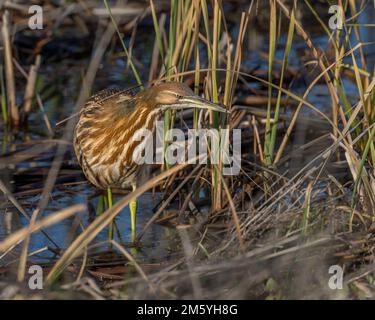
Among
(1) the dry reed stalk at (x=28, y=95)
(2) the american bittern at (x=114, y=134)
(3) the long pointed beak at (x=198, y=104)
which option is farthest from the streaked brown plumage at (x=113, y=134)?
(1) the dry reed stalk at (x=28, y=95)

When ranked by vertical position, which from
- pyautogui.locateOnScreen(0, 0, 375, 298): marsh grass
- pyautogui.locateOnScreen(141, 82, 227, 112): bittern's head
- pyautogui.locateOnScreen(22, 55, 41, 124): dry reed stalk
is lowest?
pyautogui.locateOnScreen(0, 0, 375, 298): marsh grass

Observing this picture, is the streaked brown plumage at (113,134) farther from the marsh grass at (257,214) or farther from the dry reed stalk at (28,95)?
the dry reed stalk at (28,95)

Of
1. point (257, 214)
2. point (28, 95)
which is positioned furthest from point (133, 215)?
point (28, 95)

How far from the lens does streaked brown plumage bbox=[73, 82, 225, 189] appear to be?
413 centimetres

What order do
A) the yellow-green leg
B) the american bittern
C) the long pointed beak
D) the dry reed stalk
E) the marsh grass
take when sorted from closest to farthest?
the marsh grass < the long pointed beak < the american bittern < the yellow-green leg < the dry reed stalk

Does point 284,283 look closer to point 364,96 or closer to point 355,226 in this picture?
point 355,226

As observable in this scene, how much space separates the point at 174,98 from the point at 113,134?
1.53 feet

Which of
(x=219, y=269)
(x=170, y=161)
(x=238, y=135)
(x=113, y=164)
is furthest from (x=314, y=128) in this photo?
(x=219, y=269)

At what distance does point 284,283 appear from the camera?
3.30 m

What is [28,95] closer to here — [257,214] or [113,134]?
Answer: [113,134]

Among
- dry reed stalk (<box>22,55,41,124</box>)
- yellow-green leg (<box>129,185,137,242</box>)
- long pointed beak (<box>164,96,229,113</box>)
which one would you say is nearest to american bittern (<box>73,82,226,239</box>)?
yellow-green leg (<box>129,185,137,242</box>)

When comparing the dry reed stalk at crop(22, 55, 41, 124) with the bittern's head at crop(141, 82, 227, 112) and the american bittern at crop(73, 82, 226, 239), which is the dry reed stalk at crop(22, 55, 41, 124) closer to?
the american bittern at crop(73, 82, 226, 239)

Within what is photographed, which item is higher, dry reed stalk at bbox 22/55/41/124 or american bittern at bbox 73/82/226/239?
dry reed stalk at bbox 22/55/41/124
